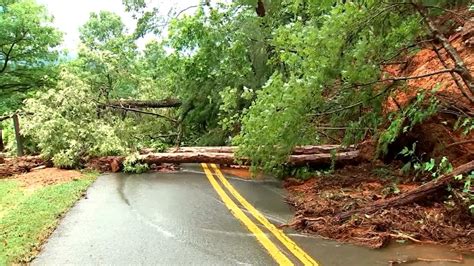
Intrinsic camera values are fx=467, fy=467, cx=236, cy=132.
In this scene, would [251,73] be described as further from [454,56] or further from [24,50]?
[24,50]

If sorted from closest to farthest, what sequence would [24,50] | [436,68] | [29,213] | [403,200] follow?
[403,200] → [29,213] → [436,68] → [24,50]

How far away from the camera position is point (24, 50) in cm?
2394

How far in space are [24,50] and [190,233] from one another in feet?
69.9

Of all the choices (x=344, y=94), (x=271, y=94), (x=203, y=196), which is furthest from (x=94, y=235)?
(x=344, y=94)

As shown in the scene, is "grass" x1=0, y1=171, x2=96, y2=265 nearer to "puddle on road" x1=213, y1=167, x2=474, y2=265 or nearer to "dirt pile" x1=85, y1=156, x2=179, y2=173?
"dirt pile" x1=85, y1=156, x2=179, y2=173

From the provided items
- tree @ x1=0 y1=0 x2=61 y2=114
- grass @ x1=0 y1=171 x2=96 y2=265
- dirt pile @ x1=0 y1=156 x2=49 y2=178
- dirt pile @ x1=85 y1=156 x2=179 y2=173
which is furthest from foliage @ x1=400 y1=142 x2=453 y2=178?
tree @ x1=0 y1=0 x2=61 y2=114

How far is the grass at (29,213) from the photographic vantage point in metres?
5.44

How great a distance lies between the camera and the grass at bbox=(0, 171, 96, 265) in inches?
214

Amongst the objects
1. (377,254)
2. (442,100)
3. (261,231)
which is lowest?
(377,254)

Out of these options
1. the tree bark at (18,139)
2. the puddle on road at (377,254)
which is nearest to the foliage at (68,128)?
the tree bark at (18,139)

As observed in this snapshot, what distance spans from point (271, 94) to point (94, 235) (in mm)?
3352

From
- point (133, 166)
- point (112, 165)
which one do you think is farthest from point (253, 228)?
point (112, 165)

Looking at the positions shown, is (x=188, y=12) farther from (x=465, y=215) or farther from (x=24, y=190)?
(x=465, y=215)

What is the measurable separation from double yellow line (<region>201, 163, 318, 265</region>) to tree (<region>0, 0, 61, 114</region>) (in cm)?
1731
